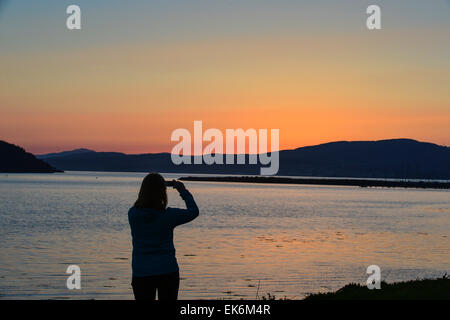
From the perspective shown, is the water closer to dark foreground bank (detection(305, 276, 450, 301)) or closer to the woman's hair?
dark foreground bank (detection(305, 276, 450, 301))

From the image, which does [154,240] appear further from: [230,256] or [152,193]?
[230,256]

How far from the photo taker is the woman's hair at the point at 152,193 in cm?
676

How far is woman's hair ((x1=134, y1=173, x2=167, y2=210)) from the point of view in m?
6.76

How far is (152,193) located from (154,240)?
1.77ft

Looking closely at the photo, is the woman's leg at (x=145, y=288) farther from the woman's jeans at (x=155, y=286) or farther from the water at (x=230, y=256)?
the water at (x=230, y=256)

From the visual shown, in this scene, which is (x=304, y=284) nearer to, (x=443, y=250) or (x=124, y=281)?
(x=124, y=281)

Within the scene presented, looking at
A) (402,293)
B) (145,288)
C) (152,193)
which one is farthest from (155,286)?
(402,293)

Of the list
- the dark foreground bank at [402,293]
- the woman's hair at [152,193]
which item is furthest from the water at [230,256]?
the woman's hair at [152,193]

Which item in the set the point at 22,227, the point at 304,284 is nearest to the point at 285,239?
the point at 304,284

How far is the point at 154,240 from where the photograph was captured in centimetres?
688

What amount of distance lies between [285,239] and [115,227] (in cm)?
1231

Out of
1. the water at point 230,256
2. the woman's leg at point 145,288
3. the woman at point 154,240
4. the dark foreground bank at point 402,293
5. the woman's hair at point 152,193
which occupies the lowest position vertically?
the water at point 230,256

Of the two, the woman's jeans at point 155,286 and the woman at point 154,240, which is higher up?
the woman at point 154,240
